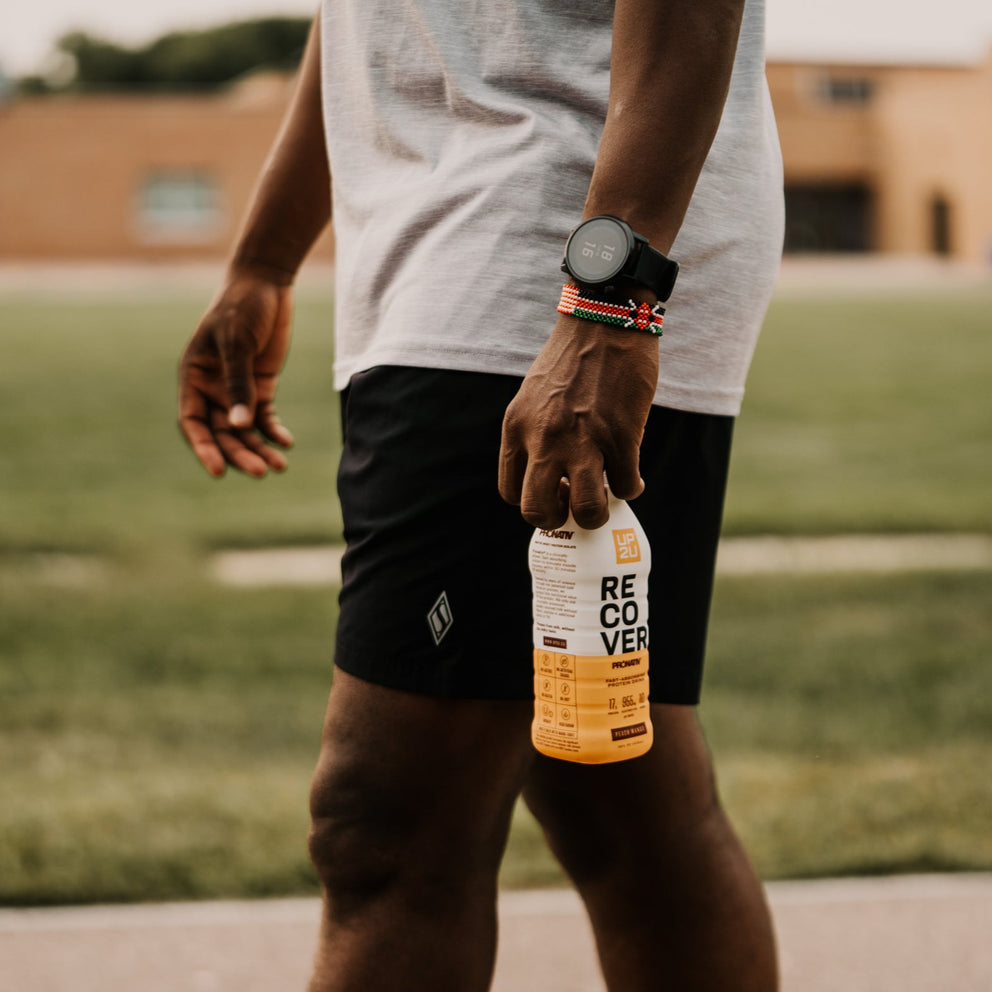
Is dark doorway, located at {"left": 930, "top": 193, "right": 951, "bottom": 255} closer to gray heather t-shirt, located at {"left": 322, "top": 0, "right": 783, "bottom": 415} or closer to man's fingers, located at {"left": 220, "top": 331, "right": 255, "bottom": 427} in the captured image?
man's fingers, located at {"left": 220, "top": 331, "right": 255, "bottom": 427}

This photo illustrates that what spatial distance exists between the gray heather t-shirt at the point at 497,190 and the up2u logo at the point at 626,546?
187mm

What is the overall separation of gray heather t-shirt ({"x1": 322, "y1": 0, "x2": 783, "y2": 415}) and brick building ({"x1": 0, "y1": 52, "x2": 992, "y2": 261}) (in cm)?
4033

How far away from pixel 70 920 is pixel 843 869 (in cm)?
158

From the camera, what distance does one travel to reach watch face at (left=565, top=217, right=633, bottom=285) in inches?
51.9

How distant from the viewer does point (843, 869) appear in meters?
2.91

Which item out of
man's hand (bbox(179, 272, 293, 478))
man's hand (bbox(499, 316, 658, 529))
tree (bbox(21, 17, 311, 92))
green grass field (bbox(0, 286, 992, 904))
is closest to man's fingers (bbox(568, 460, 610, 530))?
man's hand (bbox(499, 316, 658, 529))

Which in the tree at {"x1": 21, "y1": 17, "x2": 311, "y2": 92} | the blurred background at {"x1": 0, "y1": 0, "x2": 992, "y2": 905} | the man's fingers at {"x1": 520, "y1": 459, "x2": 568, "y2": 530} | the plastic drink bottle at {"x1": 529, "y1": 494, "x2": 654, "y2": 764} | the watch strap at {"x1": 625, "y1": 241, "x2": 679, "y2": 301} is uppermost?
the tree at {"x1": 21, "y1": 17, "x2": 311, "y2": 92}

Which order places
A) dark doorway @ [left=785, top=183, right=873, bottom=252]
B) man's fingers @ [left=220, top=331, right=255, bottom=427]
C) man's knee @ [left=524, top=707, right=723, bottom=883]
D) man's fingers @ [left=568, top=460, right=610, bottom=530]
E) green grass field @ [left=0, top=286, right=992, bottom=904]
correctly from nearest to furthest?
man's fingers @ [left=568, top=460, right=610, bottom=530] < man's knee @ [left=524, top=707, right=723, bottom=883] < man's fingers @ [left=220, top=331, right=255, bottom=427] < green grass field @ [left=0, top=286, right=992, bottom=904] < dark doorway @ [left=785, top=183, right=873, bottom=252]

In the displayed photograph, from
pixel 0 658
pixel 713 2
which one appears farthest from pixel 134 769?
pixel 713 2

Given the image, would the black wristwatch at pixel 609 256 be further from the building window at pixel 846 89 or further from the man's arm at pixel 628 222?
the building window at pixel 846 89

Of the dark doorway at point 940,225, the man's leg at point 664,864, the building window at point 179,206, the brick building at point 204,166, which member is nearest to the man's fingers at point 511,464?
the man's leg at point 664,864

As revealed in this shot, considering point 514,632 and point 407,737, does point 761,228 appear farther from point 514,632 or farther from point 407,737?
point 407,737

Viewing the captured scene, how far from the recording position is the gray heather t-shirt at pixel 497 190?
145 centimetres

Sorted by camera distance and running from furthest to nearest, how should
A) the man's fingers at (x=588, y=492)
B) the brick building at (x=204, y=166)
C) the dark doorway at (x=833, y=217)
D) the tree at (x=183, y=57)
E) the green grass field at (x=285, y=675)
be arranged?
the tree at (x=183, y=57) → the dark doorway at (x=833, y=217) → the brick building at (x=204, y=166) → the green grass field at (x=285, y=675) → the man's fingers at (x=588, y=492)
